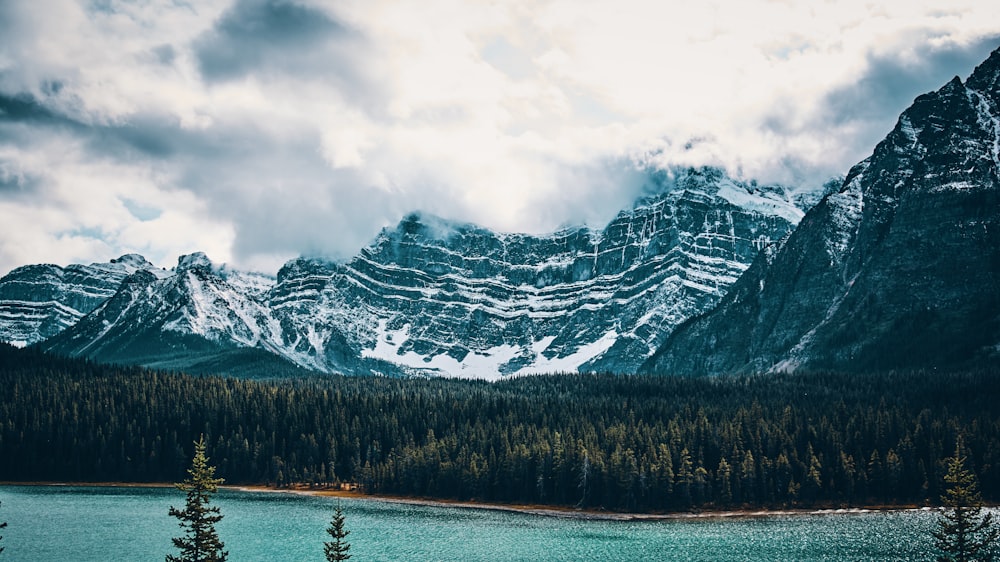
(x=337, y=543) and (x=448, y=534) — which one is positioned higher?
(x=337, y=543)

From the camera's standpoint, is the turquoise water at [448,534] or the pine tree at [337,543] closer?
the pine tree at [337,543]

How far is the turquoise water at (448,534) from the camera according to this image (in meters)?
132

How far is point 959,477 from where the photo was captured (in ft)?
235

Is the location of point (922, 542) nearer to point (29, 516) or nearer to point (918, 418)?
point (918, 418)

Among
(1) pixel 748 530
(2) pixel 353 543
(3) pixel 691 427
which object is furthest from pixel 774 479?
(2) pixel 353 543

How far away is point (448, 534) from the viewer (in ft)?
491

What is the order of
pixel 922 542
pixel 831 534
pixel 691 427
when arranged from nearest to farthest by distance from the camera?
1. pixel 922 542
2. pixel 831 534
3. pixel 691 427

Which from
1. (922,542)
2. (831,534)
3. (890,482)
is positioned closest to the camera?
(922,542)

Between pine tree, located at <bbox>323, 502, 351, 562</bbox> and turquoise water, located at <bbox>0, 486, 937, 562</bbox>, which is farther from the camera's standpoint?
turquoise water, located at <bbox>0, 486, 937, 562</bbox>

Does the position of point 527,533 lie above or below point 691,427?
below

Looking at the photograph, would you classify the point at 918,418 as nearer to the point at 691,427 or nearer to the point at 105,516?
the point at 691,427

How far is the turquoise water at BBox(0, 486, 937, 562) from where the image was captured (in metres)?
132

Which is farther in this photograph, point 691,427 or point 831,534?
point 691,427

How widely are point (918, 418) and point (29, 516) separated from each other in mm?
150763
